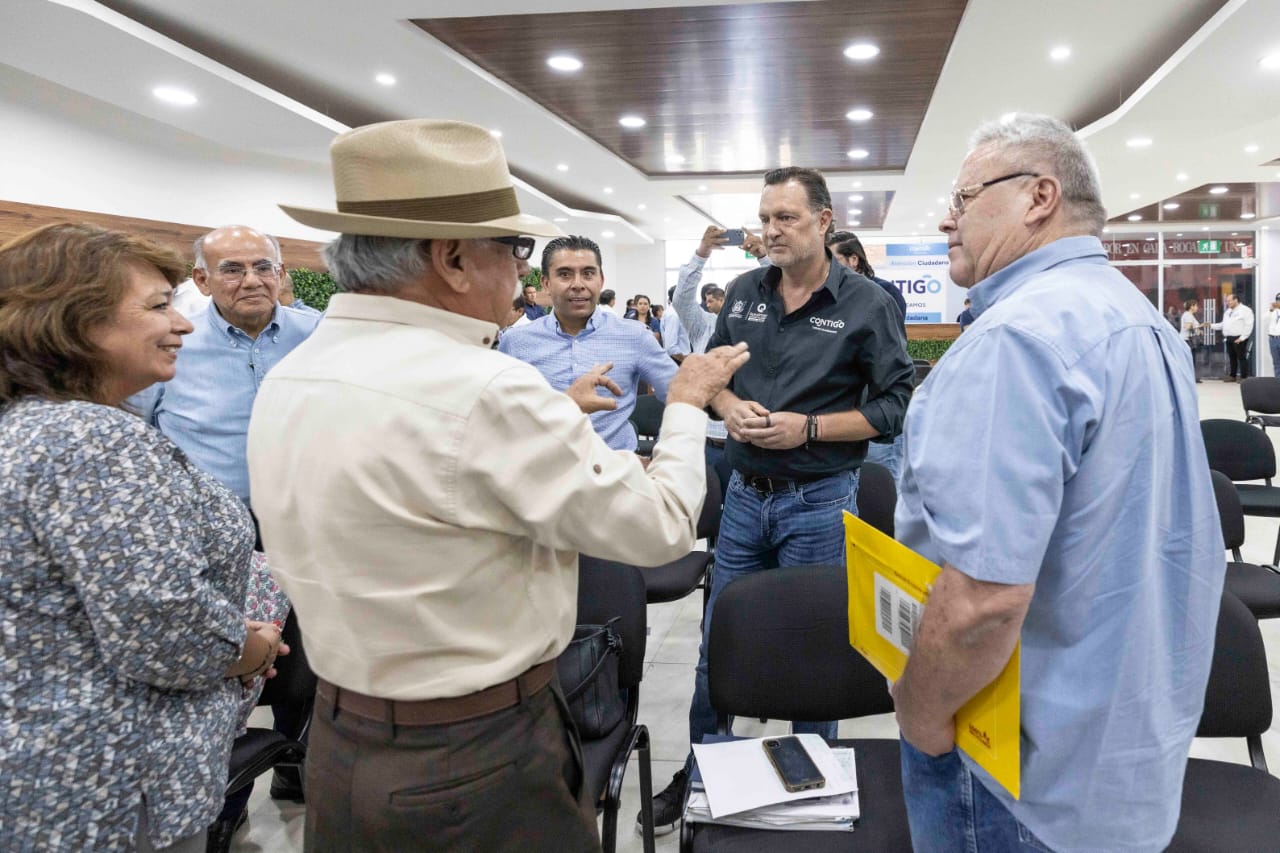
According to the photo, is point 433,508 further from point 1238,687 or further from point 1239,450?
point 1239,450

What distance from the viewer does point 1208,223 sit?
1738 centimetres

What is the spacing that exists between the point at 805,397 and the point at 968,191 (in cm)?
114

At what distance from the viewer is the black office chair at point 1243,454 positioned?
393 centimetres

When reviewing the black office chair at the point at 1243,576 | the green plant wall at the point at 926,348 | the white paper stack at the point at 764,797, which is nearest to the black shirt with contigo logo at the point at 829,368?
the white paper stack at the point at 764,797

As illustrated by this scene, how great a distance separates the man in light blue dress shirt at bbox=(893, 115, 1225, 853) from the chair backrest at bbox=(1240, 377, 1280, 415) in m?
5.85

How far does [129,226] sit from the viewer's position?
266 inches

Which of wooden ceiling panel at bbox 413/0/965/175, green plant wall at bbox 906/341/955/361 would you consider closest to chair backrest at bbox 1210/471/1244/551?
wooden ceiling panel at bbox 413/0/965/175

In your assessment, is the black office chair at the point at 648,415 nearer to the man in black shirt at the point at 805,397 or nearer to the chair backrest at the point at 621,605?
the man in black shirt at the point at 805,397

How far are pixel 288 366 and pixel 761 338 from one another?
150cm

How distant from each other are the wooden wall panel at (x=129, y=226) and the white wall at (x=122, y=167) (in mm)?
66

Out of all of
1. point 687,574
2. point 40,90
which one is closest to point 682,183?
point 40,90

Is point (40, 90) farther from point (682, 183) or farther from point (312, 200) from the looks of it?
point (682, 183)

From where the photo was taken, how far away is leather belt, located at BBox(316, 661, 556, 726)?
105cm

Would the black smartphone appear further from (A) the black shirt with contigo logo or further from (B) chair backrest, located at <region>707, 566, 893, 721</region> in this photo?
(A) the black shirt with contigo logo
